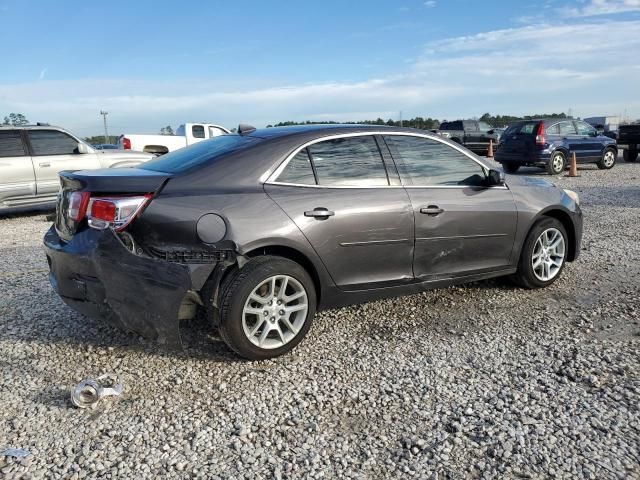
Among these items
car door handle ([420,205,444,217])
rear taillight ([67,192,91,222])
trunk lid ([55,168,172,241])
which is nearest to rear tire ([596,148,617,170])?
car door handle ([420,205,444,217])

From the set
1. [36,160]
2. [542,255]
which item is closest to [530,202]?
[542,255]

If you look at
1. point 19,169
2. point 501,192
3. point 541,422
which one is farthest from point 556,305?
point 19,169

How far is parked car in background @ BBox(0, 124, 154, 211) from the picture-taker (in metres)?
9.55

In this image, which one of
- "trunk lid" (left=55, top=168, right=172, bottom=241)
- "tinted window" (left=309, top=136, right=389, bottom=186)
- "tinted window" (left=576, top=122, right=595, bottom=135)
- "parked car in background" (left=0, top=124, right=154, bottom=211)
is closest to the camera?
"trunk lid" (left=55, top=168, right=172, bottom=241)

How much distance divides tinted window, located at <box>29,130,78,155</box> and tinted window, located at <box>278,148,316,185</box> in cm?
811

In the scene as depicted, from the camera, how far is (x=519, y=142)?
15.4 metres

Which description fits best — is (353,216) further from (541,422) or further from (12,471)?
(12,471)

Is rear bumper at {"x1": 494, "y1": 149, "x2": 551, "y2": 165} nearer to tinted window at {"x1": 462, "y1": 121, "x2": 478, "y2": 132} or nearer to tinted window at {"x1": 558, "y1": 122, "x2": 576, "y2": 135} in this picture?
tinted window at {"x1": 558, "y1": 122, "x2": 576, "y2": 135}

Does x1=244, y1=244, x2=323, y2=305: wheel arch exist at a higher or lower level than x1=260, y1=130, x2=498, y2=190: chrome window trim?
lower

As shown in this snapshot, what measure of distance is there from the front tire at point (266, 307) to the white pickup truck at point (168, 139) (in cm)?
1291

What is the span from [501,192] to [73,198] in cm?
347

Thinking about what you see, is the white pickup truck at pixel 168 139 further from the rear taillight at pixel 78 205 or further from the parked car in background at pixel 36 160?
the rear taillight at pixel 78 205

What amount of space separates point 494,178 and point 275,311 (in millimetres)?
2305

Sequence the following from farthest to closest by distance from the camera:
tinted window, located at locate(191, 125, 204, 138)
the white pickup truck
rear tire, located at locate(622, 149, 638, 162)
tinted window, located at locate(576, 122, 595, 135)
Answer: tinted window, located at locate(191, 125, 204, 138) → rear tire, located at locate(622, 149, 638, 162) → the white pickup truck → tinted window, located at locate(576, 122, 595, 135)
